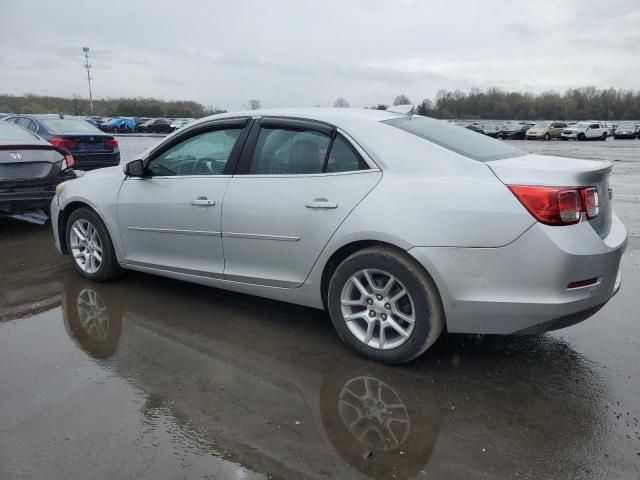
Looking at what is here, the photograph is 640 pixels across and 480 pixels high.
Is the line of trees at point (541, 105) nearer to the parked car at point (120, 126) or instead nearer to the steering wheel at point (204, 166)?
the parked car at point (120, 126)

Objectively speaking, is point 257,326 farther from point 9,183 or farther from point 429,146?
point 9,183

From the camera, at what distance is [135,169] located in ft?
15.0

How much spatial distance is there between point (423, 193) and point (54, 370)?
2.57 metres

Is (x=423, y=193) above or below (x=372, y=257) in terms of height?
above

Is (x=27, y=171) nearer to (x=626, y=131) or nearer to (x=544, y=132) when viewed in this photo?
(x=544, y=132)

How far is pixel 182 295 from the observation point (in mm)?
4820

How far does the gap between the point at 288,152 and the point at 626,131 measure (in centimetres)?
5284

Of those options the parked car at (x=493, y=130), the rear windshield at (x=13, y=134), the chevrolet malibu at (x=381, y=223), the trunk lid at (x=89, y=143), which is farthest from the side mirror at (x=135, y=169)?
the parked car at (x=493, y=130)

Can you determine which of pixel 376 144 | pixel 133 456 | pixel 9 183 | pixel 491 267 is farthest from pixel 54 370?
pixel 9 183

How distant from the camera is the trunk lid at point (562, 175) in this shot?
9.92 ft

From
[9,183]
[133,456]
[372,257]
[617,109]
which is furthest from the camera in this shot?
[617,109]

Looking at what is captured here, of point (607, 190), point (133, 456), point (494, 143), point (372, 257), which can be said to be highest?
point (494, 143)

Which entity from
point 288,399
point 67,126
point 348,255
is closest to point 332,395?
point 288,399

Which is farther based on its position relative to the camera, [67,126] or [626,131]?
[626,131]
